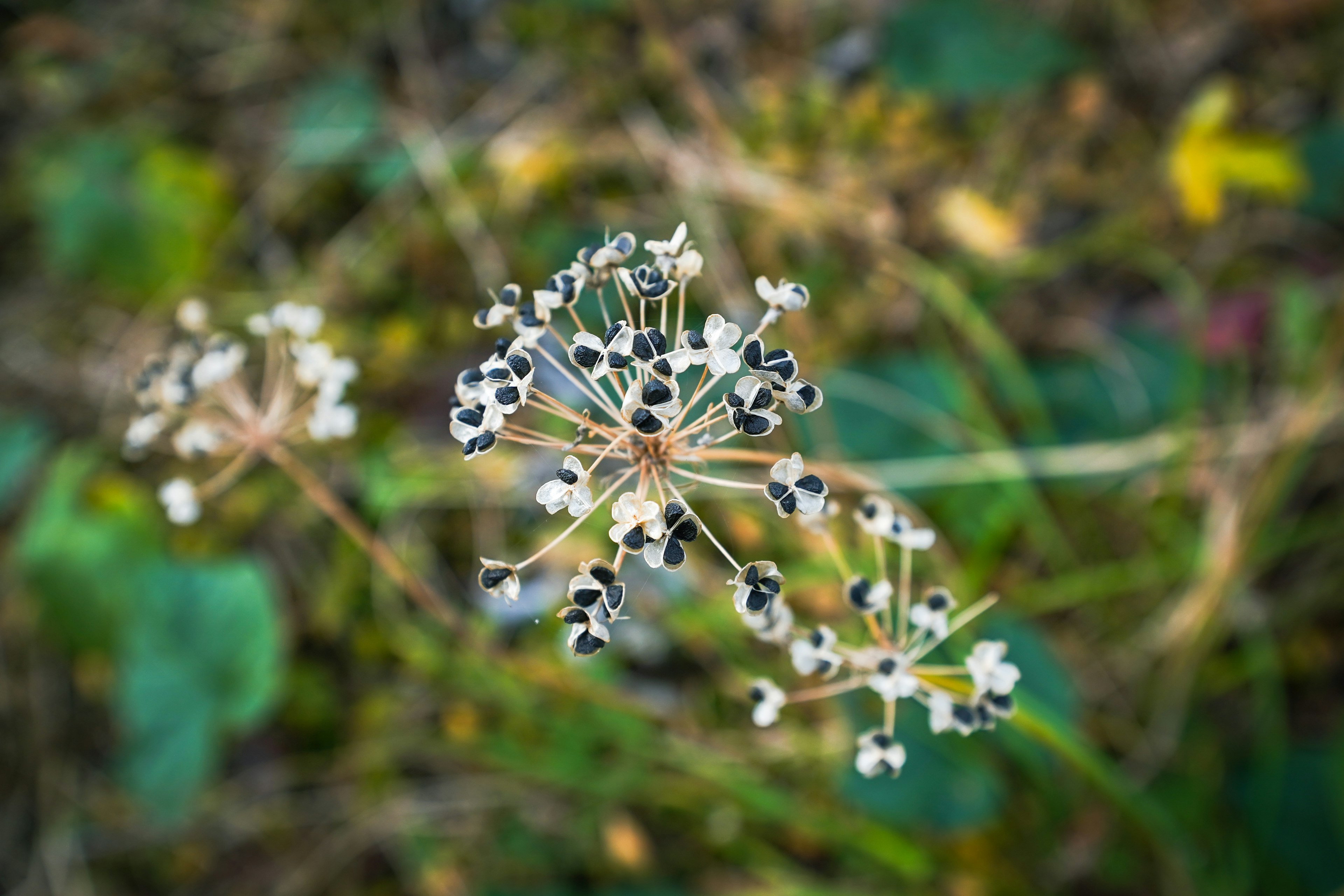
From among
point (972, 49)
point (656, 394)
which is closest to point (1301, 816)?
point (656, 394)

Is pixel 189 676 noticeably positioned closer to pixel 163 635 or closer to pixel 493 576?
pixel 163 635

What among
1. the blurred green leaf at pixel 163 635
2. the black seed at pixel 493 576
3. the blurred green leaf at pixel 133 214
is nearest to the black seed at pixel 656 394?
the black seed at pixel 493 576

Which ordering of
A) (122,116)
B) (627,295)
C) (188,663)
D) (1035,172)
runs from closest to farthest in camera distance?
(627,295), (188,663), (1035,172), (122,116)

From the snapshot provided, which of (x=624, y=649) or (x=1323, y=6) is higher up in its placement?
(x=1323, y=6)

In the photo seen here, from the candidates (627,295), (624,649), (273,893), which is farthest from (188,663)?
(627,295)

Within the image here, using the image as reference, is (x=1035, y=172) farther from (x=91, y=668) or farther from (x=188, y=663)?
(x=91, y=668)
